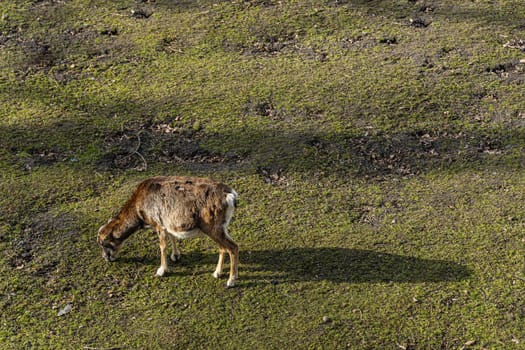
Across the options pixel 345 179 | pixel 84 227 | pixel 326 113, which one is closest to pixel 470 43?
pixel 326 113

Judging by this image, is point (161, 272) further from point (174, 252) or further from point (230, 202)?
point (230, 202)

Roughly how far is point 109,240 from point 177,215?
3.25ft

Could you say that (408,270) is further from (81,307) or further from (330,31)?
(330,31)

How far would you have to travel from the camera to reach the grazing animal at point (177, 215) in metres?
8.16

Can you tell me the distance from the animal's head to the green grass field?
18cm

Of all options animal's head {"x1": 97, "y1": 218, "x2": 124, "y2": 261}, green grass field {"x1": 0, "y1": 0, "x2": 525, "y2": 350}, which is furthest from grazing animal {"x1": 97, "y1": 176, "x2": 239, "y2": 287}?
green grass field {"x1": 0, "y1": 0, "x2": 525, "y2": 350}

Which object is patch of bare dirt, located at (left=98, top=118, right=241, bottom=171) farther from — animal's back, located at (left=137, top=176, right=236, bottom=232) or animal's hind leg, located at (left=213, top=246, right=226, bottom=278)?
animal's hind leg, located at (left=213, top=246, right=226, bottom=278)

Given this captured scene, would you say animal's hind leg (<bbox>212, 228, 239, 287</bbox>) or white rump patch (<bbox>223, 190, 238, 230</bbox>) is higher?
white rump patch (<bbox>223, 190, 238, 230</bbox>)

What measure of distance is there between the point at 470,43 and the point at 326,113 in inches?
125

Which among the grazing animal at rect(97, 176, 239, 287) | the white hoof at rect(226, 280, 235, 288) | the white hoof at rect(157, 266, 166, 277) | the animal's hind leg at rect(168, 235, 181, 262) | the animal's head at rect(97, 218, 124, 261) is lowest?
the white hoof at rect(226, 280, 235, 288)

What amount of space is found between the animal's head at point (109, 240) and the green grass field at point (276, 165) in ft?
0.59

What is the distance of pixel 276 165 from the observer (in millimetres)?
10289

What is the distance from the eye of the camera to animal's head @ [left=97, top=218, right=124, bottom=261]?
8664 millimetres

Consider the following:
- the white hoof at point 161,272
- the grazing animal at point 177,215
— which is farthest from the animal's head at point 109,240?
the white hoof at point 161,272
